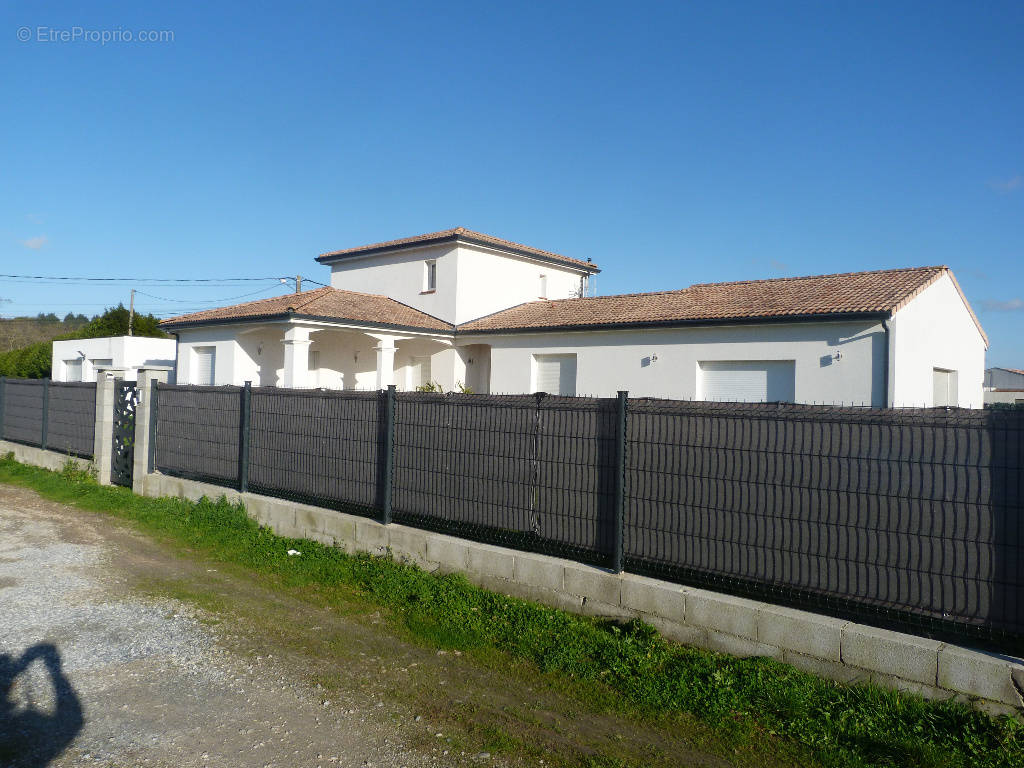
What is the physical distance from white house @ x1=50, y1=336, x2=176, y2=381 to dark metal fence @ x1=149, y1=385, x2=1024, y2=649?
27.0 metres

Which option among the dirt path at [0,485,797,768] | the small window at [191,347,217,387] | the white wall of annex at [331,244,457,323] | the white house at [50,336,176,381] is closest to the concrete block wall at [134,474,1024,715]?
the dirt path at [0,485,797,768]

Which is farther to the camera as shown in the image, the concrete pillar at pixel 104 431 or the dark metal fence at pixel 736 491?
the concrete pillar at pixel 104 431

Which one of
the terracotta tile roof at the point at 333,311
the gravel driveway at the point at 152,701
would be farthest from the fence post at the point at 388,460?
the terracotta tile roof at the point at 333,311

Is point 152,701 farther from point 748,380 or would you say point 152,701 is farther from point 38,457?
point 748,380

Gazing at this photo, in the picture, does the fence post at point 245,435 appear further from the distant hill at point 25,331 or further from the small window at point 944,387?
the distant hill at point 25,331

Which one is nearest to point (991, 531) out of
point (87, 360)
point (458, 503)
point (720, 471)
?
point (720, 471)

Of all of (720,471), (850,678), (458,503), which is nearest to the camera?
(850,678)

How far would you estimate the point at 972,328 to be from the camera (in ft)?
68.4

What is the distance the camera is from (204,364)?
23578 mm

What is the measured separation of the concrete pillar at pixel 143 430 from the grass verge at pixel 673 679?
14.7 ft

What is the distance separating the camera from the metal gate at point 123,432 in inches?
463

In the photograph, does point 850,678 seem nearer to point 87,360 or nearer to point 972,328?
point 972,328

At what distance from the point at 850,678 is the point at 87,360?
38243 millimetres

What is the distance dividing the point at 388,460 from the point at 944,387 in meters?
17.6
